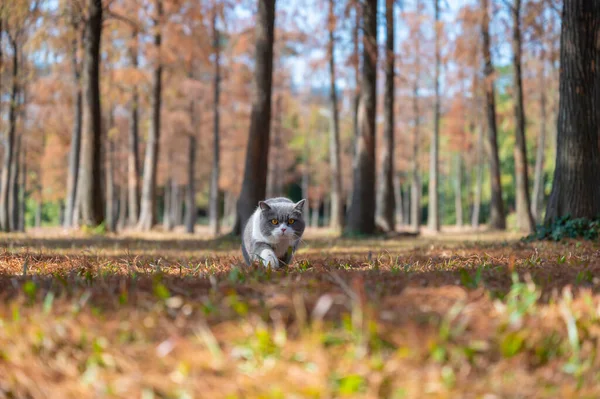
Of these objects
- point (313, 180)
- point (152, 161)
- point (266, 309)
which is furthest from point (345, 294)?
point (313, 180)

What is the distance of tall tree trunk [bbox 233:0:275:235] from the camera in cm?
1082

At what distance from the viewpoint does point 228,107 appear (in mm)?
25891

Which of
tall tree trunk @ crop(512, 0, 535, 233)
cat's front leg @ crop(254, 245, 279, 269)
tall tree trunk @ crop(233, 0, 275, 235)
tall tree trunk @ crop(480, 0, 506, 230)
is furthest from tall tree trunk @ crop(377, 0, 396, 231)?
cat's front leg @ crop(254, 245, 279, 269)

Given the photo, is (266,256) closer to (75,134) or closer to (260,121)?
(260,121)

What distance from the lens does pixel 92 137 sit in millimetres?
12422

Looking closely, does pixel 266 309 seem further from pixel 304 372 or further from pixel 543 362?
pixel 543 362

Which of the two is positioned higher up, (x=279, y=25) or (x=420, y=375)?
(x=279, y=25)

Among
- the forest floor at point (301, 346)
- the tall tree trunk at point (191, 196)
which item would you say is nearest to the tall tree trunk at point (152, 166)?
the tall tree trunk at point (191, 196)

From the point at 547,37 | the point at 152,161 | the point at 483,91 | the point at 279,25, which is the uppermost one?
the point at 279,25

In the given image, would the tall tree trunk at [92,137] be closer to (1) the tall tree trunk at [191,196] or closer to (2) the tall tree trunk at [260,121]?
(2) the tall tree trunk at [260,121]

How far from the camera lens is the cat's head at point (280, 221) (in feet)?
16.4

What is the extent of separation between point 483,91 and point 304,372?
60.8ft

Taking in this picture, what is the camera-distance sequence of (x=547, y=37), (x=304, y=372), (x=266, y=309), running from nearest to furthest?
(x=304, y=372)
(x=266, y=309)
(x=547, y=37)

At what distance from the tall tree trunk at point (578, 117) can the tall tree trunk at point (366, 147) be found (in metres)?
5.64
